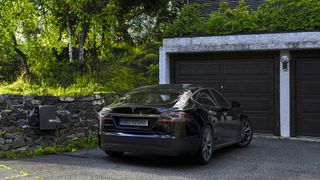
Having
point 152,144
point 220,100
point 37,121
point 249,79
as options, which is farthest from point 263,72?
point 37,121

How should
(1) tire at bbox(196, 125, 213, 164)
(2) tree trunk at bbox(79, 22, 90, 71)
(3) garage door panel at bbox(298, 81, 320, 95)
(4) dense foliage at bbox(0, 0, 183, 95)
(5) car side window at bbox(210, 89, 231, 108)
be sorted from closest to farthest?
(1) tire at bbox(196, 125, 213, 164) < (5) car side window at bbox(210, 89, 231, 108) < (4) dense foliage at bbox(0, 0, 183, 95) < (3) garage door panel at bbox(298, 81, 320, 95) < (2) tree trunk at bbox(79, 22, 90, 71)

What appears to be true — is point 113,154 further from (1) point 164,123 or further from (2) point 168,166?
(1) point 164,123

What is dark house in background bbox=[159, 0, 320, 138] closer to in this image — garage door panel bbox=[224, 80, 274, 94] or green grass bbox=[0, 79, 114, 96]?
garage door panel bbox=[224, 80, 274, 94]

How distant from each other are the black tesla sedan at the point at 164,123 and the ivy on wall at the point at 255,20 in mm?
4414

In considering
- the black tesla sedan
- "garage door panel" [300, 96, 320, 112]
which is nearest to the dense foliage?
the black tesla sedan

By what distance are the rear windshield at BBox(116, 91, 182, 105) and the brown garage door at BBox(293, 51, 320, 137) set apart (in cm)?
507

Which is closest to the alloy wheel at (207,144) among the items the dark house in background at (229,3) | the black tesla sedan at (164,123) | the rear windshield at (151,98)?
the black tesla sedan at (164,123)

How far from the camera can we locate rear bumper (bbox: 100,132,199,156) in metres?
7.97

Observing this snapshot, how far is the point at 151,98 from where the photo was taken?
8719mm

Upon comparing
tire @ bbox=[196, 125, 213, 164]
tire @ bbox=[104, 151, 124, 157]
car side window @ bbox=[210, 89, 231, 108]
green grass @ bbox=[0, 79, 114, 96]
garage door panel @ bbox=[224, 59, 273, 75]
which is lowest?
tire @ bbox=[104, 151, 124, 157]

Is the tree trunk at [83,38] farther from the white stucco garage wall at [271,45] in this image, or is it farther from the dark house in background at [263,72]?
the white stucco garage wall at [271,45]

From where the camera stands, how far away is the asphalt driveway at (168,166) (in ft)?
25.0

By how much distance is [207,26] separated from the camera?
1370 cm

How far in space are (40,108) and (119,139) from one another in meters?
2.40
